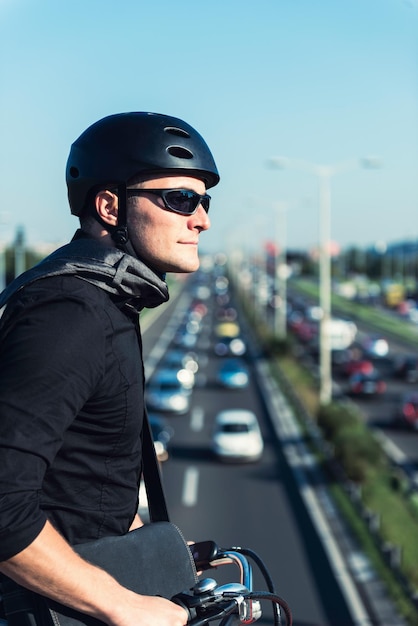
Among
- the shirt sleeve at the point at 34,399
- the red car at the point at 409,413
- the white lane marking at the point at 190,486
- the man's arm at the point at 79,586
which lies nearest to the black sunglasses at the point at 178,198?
the shirt sleeve at the point at 34,399

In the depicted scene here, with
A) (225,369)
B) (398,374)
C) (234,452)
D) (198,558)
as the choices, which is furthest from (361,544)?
(398,374)

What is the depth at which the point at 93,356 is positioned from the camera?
2.49 metres

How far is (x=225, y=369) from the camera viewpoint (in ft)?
167

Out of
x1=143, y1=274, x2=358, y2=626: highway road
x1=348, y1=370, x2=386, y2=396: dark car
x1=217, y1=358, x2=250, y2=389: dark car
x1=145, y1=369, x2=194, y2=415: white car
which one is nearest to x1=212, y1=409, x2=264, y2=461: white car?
x1=143, y1=274, x2=358, y2=626: highway road

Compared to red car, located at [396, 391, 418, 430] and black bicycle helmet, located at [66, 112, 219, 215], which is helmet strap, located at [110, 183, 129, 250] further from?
red car, located at [396, 391, 418, 430]

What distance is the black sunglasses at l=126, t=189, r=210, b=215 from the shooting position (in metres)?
2.96

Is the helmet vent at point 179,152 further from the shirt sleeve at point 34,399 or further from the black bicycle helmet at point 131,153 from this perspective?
the shirt sleeve at point 34,399

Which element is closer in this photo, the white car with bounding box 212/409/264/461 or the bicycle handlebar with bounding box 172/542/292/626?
the bicycle handlebar with bounding box 172/542/292/626

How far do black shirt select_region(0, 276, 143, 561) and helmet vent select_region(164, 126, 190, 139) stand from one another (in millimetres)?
603

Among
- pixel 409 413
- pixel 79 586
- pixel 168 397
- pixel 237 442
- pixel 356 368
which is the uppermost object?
pixel 79 586

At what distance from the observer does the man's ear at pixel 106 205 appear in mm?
2957

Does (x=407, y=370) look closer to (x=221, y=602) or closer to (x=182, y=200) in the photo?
(x=182, y=200)

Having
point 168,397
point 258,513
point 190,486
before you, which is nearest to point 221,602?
point 258,513

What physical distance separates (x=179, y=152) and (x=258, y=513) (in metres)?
21.6
